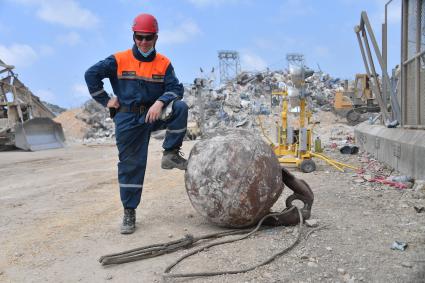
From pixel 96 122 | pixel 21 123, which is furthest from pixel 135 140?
pixel 96 122

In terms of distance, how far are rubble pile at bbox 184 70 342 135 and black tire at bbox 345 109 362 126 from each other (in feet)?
6.58

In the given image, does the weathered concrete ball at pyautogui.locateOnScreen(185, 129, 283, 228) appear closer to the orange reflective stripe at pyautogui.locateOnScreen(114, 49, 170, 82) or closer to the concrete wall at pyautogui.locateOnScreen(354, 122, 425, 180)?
the orange reflective stripe at pyautogui.locateOnScreen(114, 49, 170, 82)

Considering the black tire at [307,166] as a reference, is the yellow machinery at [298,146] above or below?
above

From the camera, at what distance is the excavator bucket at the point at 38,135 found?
14789 millimetres

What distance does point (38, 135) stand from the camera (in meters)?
15.5

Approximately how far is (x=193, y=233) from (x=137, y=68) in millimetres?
1599

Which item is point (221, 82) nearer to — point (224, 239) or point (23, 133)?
point (23, 133)

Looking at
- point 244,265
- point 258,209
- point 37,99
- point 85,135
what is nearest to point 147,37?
point 258,209

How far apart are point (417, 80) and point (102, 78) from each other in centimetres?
519

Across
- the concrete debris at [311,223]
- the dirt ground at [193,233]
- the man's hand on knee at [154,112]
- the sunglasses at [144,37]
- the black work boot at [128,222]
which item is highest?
the sunglasses at [144,37]

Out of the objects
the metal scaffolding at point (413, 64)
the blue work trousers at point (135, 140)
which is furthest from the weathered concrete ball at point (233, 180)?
the metal scaffolding at point (413, 64)

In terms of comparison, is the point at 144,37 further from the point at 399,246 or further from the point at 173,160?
the point at 399,246

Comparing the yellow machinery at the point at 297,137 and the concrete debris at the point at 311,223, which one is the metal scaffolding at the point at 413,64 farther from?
the concrete debris at the point at 311,223

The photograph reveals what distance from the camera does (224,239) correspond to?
3.84 metres
